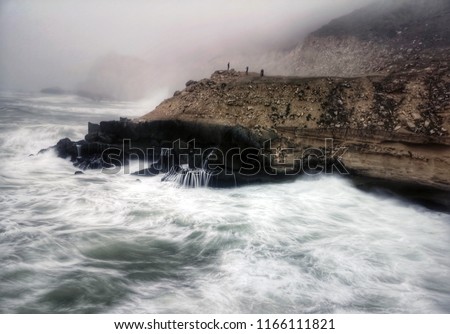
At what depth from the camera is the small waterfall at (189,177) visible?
11.3 m

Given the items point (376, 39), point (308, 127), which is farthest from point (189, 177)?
point (376, 39)

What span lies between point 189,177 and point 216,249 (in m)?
4.84

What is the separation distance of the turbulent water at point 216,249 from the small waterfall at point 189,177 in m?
0.45

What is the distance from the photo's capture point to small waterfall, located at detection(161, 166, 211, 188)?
37.0ft

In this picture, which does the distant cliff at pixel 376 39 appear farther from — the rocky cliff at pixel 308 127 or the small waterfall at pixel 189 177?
the small waterfall at pixel 189 177

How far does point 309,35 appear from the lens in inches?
1571

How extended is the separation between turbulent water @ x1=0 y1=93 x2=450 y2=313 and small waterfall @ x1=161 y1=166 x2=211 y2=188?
0.45 meters

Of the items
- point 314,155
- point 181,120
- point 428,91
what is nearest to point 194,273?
point 314,155

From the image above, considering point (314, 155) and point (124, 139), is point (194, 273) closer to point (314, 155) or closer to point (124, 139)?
point (314, 155)

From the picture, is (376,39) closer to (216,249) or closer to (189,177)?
(189,177)

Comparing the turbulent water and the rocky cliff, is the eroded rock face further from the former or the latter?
the turbulent water

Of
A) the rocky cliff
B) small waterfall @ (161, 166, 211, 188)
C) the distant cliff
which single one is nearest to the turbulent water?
small waterfall @ (161, 166, 211, 188)

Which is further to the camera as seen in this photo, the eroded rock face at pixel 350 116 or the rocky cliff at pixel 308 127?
the rocky cliff at pixel 308 127

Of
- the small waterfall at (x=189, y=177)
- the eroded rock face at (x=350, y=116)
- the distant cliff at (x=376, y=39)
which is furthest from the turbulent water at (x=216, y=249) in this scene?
the distant cliff at (x=376, y=39)
